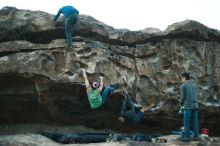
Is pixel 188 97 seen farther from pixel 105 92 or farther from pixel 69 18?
pixel 69 18

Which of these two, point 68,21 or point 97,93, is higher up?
point 68,21

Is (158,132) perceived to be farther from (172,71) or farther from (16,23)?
(16,23)

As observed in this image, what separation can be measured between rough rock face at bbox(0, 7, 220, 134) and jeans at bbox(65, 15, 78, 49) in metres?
0.46

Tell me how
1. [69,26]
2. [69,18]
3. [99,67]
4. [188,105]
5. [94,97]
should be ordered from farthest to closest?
[99,67] < [69,26] < [69,18] < [94,97] < [188,105]

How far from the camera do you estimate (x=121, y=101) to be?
17891 millimetres

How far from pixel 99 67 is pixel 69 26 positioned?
6.81 feet

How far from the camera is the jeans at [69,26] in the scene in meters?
17.1

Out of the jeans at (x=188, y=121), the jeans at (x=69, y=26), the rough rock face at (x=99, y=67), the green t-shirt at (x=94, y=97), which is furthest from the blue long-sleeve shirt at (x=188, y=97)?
the jeans at (x=69, y=26)

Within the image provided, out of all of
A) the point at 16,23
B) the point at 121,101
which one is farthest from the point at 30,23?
the point at 121,101

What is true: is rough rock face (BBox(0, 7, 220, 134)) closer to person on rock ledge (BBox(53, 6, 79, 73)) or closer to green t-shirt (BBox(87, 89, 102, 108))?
person on rock ledge (BBox(53, 6, 79, 73))

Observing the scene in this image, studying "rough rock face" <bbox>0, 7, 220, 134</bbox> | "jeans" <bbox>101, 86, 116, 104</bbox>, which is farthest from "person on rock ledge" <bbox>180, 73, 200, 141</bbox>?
"rough rock face" <bbox>0, 7, 220, 134</bbox>

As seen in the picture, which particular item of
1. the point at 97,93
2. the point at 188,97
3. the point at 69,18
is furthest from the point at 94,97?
the point at 188,97

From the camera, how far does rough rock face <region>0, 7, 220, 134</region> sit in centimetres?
1741

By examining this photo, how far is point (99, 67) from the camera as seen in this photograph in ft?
58.4
